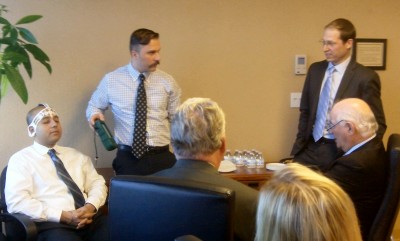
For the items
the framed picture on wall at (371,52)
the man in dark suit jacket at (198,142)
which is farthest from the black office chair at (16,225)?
the framed picture on wall at (371,52)

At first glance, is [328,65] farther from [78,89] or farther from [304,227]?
[304,227]

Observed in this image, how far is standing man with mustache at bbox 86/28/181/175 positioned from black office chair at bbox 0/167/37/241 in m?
0.71

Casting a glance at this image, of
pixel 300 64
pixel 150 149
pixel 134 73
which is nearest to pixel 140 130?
pixel 150 149

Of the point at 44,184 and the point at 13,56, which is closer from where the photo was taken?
the point at 13,56

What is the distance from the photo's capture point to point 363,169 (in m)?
2.02

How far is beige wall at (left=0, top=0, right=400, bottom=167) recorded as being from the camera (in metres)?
3.00

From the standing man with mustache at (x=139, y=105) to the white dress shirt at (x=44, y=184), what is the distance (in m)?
0.29

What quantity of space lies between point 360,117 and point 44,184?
1717mm

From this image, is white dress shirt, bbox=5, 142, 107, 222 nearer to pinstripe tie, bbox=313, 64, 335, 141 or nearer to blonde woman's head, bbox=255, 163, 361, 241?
pinstripe tie, bbox=313, 64, 335, 141

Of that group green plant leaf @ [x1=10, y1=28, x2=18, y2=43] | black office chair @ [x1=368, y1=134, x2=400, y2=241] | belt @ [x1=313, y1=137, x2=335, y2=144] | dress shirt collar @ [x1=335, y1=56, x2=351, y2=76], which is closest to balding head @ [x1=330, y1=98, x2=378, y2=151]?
black office chair @ [x1=368, y1=134, x2=400, y2=241]

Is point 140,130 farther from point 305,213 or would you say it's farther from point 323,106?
point 305,213

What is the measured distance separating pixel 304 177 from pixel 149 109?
6.22 ft

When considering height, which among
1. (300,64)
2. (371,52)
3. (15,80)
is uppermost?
(371,52)

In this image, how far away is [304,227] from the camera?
3.26 feet
